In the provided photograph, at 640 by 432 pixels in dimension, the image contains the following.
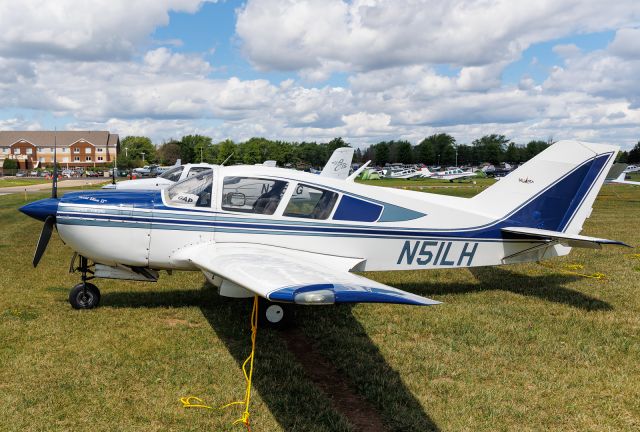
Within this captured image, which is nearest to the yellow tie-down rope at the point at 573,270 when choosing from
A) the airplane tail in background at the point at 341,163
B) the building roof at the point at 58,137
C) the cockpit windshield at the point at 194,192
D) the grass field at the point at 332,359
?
the grass field at the point at 332,359

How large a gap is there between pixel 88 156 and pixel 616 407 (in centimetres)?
14535

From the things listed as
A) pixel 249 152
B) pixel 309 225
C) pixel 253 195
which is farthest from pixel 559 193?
pixel 249 152

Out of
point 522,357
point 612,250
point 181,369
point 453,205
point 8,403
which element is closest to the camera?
point 8,403

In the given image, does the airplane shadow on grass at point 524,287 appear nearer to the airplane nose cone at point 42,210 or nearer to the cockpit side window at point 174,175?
the airplane nose cone at point 42,210

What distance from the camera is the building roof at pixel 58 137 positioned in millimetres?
129875

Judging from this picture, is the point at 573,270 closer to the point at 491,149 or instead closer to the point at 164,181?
the point at 164,181

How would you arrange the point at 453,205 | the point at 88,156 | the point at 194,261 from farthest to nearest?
the point at 88,156
the point at 453,205
the point at 194,261

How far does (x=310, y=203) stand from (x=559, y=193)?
13.9ft

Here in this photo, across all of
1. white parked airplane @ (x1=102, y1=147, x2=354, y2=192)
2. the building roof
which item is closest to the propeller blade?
white parked airplane @ (x1=102, y1=147, x2=354, y2=192)

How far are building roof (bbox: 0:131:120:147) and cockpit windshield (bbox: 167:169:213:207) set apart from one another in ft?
457

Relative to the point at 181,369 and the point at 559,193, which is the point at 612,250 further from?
the point at 181,369

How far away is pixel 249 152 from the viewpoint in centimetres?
14050

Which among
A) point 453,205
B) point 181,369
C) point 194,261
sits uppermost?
point 453,205

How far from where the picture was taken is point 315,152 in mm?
157375
